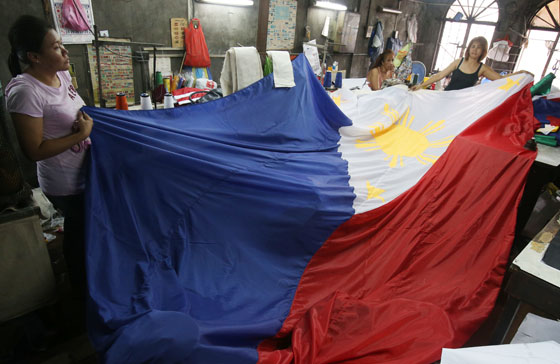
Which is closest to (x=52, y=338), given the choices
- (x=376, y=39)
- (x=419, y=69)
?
(x=419, y=69)

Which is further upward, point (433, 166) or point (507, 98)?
point (507, 98)

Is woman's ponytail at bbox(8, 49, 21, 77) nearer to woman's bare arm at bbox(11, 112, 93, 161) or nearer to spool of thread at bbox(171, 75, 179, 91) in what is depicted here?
woman's bare arm at bbox(11, 112, 93, 161)

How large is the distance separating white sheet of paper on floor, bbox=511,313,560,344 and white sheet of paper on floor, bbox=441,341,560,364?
29 centimetres

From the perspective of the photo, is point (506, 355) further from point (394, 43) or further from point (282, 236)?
point (394, 43)

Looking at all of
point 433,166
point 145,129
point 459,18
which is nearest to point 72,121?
point 145,129

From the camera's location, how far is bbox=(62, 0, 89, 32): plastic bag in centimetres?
307

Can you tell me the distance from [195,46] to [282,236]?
340 cm

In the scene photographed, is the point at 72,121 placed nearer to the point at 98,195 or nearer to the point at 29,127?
the point at 29,127

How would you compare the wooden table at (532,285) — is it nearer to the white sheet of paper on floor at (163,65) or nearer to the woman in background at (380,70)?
the woman in background at (380,70)

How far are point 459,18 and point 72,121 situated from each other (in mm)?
9199

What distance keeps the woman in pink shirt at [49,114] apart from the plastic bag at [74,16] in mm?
2219

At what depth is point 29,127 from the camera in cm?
118

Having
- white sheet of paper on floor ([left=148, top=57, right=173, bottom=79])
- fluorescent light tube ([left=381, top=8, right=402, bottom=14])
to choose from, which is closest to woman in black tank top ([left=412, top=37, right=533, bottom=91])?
white sheet of paper on floor ([left=148, top=57, right=173, bottom=79])

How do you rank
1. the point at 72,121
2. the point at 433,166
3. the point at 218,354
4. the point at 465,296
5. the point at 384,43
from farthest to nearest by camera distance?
the point at 384,43 → the point at 433,166 → the point at 465,296 → the point at 72,121 → the point at 218,354
